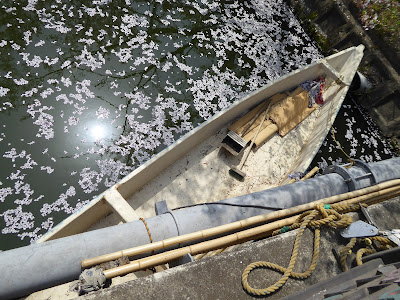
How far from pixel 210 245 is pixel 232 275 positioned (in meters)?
0.39

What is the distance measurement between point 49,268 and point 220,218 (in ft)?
6.34

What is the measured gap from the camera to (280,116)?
252 inches

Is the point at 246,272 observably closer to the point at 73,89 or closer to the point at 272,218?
the point at 272,218

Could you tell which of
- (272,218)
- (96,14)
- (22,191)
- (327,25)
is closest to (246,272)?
(272,218)

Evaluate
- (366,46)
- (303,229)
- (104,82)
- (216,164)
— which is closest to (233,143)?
(216,164)

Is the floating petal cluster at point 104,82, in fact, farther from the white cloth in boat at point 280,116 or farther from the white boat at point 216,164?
the white cloth in boat at point 280,116

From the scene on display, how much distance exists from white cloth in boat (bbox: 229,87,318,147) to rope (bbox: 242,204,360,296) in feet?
10.0

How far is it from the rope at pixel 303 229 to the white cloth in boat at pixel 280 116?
3.06 metres

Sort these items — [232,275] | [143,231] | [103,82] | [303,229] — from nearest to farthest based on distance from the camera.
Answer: [232,275]
[303,229]
[143,231]
[103,82]

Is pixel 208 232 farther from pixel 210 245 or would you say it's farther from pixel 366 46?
pixel 366 46

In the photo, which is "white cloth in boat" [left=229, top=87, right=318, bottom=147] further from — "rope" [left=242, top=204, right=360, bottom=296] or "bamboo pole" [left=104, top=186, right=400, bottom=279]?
"rope" [left=242, top=204, right=360, bottom=296]

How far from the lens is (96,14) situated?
7320mm

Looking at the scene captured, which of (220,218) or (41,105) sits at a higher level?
(220,218)

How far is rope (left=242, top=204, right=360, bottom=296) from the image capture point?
2562 mm
